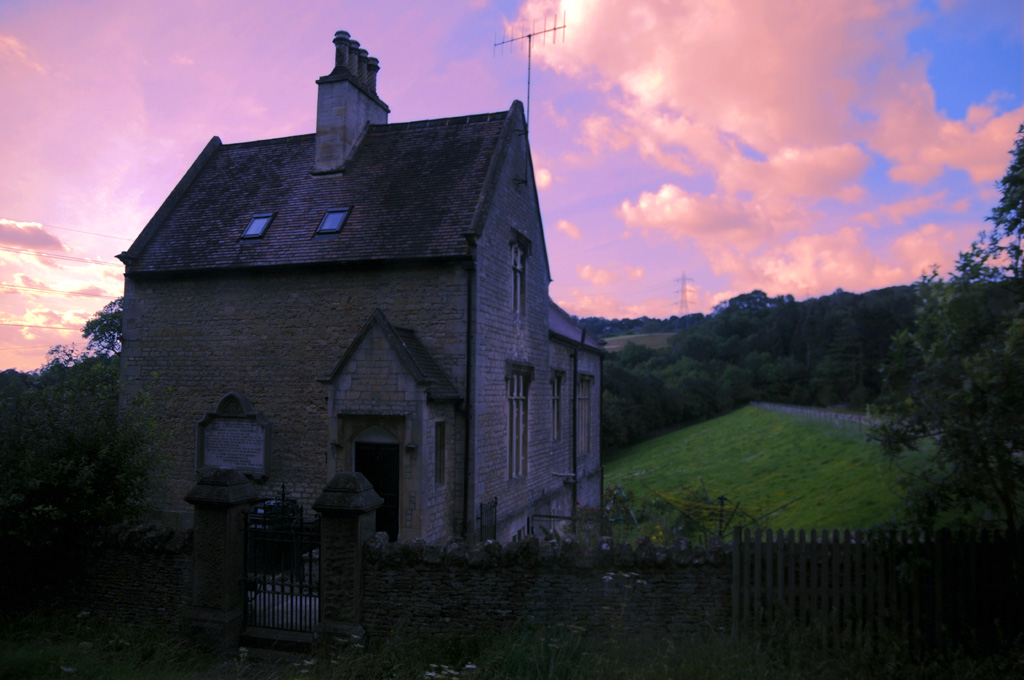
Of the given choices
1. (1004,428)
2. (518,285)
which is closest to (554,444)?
(518,285)

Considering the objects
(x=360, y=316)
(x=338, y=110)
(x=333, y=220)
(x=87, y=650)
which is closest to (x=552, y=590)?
(x=87, y=650)

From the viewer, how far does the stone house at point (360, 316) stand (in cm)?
→ 1238

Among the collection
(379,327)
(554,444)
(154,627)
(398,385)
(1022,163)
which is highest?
(1022,163)

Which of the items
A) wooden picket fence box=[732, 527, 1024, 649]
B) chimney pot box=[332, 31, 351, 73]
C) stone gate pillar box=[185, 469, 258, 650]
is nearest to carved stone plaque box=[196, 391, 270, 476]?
stone gate pillar box=[185, 469, 258, 650]

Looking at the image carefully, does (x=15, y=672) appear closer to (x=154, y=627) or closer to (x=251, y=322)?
(x=154, y=627)

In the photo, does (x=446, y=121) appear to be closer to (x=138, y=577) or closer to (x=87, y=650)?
(x=138, y=577)

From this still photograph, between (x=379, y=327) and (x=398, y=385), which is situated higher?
(x=379, y=327)

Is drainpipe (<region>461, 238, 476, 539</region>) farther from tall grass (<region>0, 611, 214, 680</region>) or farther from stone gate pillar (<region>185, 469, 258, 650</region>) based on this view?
tall grass (<region>0, 611, 214, 680</region>)

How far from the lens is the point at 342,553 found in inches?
317

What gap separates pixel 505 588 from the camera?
7.92 metres

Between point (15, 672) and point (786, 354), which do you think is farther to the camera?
point (786, 354)

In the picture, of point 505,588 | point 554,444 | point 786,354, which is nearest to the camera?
point 505,588

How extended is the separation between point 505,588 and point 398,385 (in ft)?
16.8

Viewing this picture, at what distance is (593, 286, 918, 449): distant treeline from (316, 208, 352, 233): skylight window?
2225 cm
